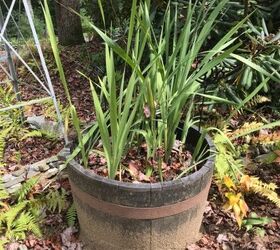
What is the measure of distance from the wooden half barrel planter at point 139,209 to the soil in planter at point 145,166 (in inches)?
5.9

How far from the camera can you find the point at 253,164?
8.86ft

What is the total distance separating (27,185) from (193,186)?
1.14 metres

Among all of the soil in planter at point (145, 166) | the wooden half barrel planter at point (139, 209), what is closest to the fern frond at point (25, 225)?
the wooden half barrel planter at point (139, 209)

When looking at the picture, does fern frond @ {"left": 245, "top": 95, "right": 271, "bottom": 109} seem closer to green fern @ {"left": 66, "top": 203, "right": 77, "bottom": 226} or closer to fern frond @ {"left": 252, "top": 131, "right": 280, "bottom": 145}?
fern frond @ {"left": 252, "top": 131, "right": 280, "bottom": 145}

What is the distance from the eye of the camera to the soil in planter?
1.94 metres

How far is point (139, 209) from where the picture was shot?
171 centimetres

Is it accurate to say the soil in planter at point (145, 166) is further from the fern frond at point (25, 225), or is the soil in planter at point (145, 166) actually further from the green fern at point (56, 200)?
the fern frond at point (25, 225)

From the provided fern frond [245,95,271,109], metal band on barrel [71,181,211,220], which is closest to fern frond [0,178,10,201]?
metal band on barrel [71,181,211,220]

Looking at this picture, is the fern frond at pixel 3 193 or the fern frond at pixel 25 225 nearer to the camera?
the fern frond at pixel 25 225

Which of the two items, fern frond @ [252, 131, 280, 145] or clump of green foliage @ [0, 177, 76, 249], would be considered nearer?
clump of green foliage @ [0, 177, 76, 249]

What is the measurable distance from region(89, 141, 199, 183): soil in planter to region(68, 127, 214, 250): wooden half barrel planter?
151mm

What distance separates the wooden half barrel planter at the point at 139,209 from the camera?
1.69m

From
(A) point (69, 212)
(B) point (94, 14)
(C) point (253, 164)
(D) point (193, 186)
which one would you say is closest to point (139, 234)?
(D) point (193, 186)

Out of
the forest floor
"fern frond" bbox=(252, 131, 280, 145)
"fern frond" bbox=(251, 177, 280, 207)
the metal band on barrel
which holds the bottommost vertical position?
the forest floor
